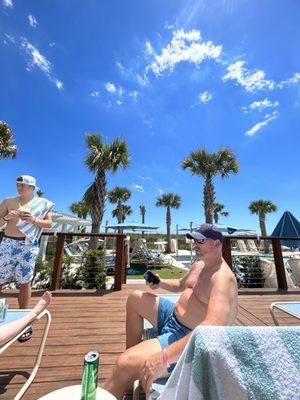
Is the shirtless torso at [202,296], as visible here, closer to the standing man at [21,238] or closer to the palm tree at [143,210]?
the standing man at [21,238]

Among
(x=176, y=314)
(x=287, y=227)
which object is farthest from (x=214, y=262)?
(x=287, y=227)

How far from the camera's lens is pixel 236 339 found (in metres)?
0.61

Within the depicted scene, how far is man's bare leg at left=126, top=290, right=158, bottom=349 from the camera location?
176 centimetres

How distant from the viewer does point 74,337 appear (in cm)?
253

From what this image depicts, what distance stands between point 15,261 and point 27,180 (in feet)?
3.09

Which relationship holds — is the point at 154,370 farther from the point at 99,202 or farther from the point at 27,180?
the point at 99,202

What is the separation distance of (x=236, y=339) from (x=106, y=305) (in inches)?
137

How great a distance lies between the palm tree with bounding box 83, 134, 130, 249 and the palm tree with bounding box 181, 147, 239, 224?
18.6 feet

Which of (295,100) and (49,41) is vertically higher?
(295,100)

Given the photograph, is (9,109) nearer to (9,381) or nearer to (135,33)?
(135,33)

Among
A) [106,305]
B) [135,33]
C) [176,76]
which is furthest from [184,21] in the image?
[106,305]

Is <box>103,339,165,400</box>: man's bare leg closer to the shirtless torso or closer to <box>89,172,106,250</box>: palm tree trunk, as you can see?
the shirtless torso

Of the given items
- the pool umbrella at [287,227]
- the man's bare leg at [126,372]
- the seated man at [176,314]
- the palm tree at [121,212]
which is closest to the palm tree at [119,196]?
the palm tree at [121,212]

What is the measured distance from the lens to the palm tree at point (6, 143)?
46.8 feet
